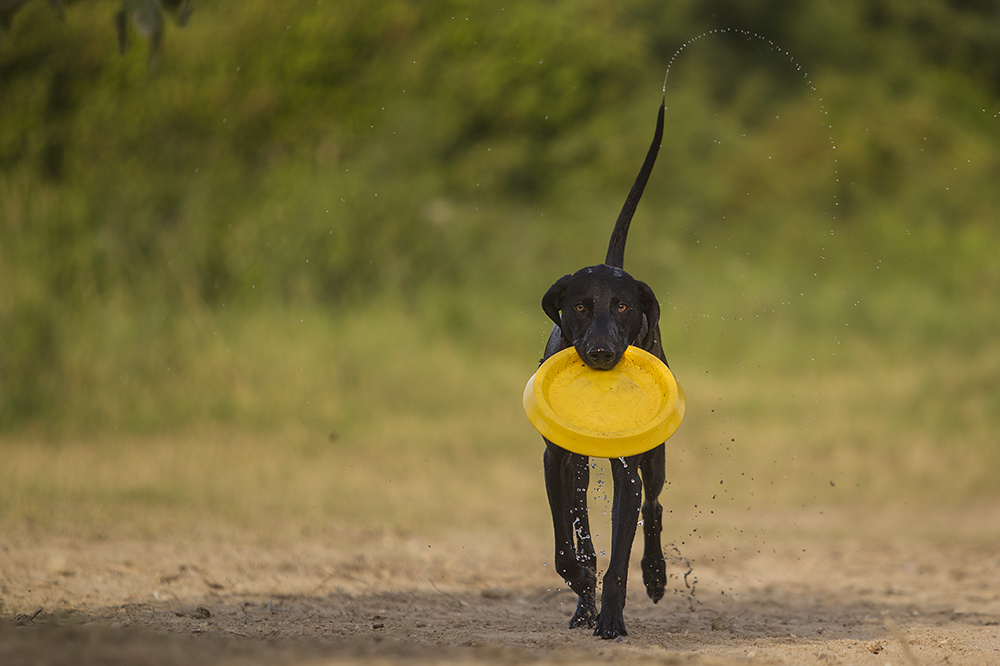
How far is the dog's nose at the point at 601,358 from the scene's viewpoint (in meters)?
4.33

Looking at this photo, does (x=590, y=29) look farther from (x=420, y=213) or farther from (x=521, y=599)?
(x=521, y=599)

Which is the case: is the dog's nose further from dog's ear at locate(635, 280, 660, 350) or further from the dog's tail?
the dog's tail

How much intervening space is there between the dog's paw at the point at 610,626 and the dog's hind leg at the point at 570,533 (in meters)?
0.37

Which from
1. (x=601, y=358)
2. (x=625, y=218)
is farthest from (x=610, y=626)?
(x=625, y=218)

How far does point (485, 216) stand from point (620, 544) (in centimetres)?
1129

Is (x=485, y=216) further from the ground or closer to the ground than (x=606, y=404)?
further from the ground

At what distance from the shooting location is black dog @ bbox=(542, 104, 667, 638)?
439 cm

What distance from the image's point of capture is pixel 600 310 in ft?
14.8

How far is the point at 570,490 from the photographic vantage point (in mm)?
4855

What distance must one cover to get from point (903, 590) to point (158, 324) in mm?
8270

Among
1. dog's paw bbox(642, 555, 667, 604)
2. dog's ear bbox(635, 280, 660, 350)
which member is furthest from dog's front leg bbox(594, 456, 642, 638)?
dog's paw bbox(642, 555, 667, 604)

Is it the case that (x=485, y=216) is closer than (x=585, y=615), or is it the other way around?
(x=585, y=615)

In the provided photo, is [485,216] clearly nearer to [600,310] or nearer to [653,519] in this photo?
[653,519]

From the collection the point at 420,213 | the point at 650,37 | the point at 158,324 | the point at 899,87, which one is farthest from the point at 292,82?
the point at 899,87
